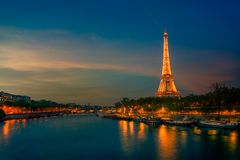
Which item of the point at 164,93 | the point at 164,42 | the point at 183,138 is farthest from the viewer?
the point at 164,93

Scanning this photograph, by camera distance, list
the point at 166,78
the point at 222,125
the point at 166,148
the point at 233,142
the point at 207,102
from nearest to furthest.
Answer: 1. the point at 166,148
2. the point at 233,142
3. the point at 222,125
4. the point at 207,102
5. the point at 166,78

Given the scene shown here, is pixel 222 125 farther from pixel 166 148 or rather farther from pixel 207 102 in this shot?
pixel 207 102

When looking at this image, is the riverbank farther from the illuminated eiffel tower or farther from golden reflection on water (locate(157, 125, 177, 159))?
the illuminated eiffel tower

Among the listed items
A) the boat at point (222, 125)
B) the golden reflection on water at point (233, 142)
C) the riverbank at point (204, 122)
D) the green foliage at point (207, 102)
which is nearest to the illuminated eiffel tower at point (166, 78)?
the green foliage at point (207, 102)

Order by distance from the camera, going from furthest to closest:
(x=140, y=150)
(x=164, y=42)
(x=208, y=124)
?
(x=164, y=42), (x=208, y=124), (x=140, y=150)

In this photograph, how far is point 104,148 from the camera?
2919cm

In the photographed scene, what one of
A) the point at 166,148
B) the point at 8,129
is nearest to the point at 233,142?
the point at 166,148

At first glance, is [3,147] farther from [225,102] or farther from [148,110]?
[148,110]

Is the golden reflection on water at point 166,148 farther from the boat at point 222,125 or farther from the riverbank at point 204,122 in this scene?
the riverbank at point 204,122

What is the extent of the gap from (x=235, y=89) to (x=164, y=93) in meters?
27.5

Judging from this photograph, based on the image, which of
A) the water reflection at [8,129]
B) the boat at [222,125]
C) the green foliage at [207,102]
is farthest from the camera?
the green foliage at [207,102]

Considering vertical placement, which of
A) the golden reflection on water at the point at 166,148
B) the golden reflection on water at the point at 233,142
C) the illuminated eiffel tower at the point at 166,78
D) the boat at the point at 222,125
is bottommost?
the golden reflection on water at the point at 166,148

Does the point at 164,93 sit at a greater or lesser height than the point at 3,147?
greater

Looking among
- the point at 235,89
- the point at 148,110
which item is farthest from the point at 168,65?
the point at 235,89
